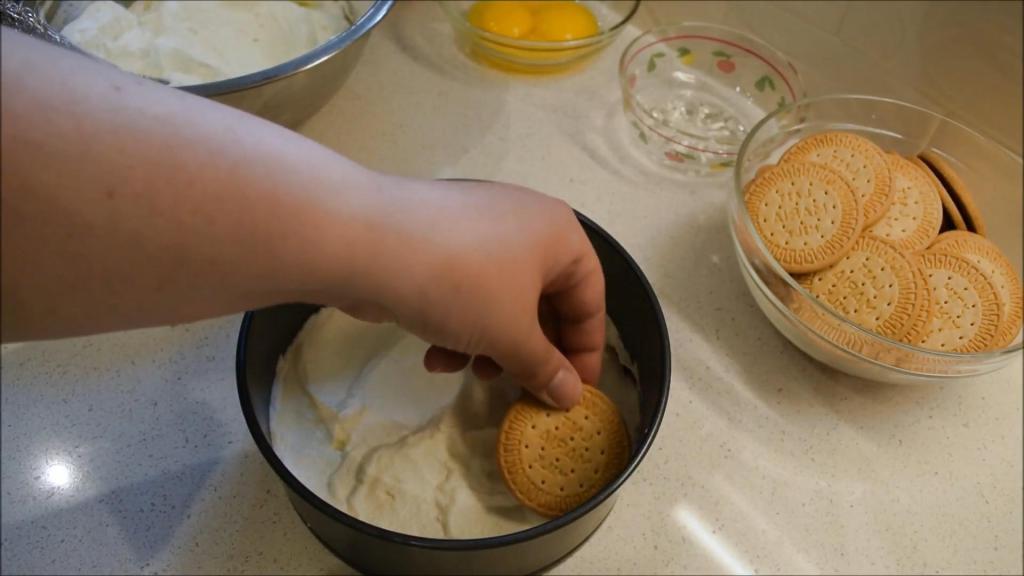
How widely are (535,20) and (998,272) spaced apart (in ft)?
1.66

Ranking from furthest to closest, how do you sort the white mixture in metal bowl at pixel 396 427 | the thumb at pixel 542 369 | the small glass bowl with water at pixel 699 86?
the small glass bowl with water at pixel 699 86 → the white mixture in metal bowl at pixel 396 427 → the thumb at pixel 542 369

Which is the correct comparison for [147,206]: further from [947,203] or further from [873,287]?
[947,203]

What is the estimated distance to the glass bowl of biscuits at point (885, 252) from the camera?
0.55 metres

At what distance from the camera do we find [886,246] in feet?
1.87

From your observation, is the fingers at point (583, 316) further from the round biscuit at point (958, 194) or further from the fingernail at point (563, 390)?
the round biscuit at point (958, 194)

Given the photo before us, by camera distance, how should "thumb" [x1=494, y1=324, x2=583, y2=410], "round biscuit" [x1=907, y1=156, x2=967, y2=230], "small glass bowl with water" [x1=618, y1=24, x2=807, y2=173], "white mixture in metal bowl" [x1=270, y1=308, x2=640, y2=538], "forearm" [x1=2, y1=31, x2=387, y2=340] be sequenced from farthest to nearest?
"small glass bowl with water" [x1=618, y1=24, x2=807, y2=173]
"round biscuit" [x1=907, y1=156, x2=967, y2=230]
"white mixture in metal bowl" [x1=270, y1=308, x2=640, y2=538]
"thumb" [x1=494, y1=324, x2=583, y2=410]
"forearm" [x1=2, y1=31, x2=387, y2=340]

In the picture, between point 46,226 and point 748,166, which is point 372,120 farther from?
point 46,226

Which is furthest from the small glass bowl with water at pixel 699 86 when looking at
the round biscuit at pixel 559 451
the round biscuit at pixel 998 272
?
the round biscuit at pixel 559 451

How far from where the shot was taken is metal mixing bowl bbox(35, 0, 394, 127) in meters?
0.57

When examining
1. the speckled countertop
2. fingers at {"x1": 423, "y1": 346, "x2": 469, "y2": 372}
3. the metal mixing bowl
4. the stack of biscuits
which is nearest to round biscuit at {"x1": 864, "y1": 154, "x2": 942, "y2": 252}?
the stack of biscuits

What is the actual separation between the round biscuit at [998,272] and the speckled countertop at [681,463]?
0.08 m

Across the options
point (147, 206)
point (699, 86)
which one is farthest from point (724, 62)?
point (147, 206)

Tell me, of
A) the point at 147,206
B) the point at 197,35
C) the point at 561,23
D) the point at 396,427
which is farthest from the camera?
the point at 561,23

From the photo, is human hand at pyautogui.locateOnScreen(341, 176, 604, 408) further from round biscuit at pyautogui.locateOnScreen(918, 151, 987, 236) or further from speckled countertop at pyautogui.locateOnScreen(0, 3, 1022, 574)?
round biscuit at pyautogui.locateOnScreen(918, 151, 987, 236)
